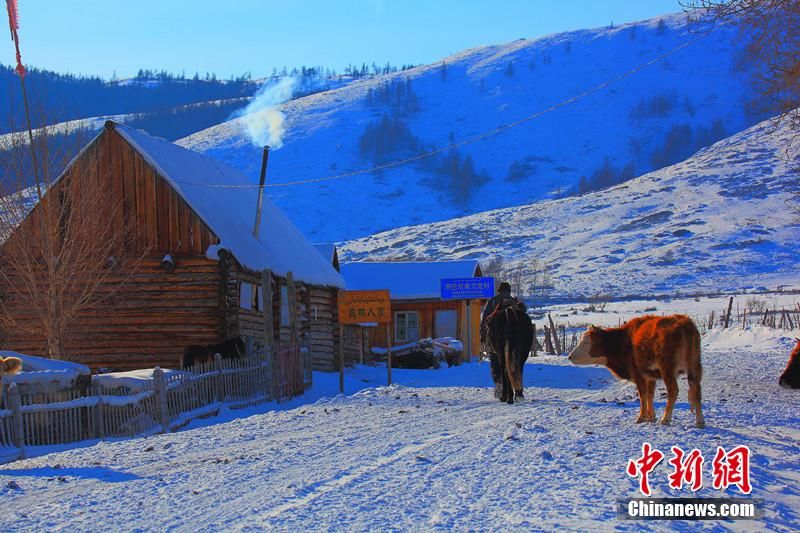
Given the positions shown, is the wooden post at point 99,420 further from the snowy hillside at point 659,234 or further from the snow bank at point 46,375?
the snowy hillside at point 659,234

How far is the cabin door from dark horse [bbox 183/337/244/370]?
23.2 meters

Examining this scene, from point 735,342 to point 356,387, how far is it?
2060 cm

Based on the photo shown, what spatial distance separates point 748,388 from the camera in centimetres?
1852

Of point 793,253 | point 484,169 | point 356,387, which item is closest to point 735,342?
point 356,387

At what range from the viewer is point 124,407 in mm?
14875

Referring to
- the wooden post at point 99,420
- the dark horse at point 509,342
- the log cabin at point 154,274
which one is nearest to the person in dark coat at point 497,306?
the dark horse at point 509,342

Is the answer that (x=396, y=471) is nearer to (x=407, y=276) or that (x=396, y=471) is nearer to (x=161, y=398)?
(x=161, y=398)

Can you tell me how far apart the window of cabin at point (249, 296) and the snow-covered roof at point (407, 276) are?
1738 cm

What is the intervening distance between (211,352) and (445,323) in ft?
80.6

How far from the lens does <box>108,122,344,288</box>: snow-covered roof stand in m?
24.3

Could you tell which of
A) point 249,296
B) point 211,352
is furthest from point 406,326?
point 211,352

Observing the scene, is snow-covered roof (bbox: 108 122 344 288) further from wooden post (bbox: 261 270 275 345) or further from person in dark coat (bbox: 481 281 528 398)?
person in dark coat (bbox: 481 281 528 398)

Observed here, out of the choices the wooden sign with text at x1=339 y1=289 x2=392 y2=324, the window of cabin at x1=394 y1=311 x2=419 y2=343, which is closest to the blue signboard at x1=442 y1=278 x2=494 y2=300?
the window of cabin at x1=394 y1=311 x2=419 y2=343

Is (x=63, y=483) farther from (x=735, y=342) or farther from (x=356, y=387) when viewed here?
(x=735, y=342)
